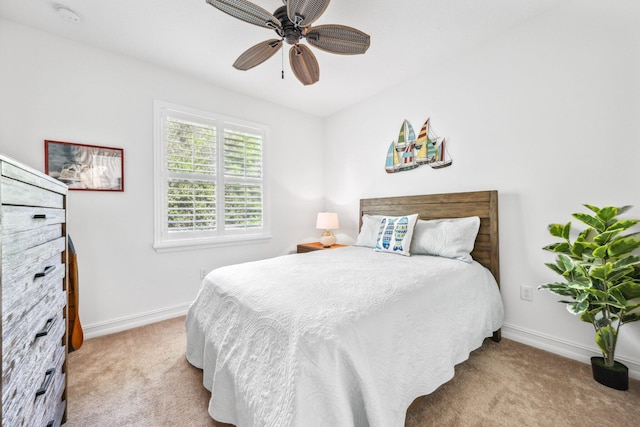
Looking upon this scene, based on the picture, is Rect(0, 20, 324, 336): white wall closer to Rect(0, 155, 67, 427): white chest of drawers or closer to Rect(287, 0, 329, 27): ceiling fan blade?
Rect(0, 155, 67, 427): white chest of drawers

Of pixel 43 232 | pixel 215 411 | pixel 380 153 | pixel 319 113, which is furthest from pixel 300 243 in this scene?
pixel 43 232

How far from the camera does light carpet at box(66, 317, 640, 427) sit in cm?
139

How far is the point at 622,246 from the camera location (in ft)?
5.02

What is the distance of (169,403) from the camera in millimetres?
1516

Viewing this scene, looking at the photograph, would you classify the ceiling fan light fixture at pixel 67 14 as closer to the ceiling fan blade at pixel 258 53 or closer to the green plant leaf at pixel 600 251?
the ceiling fan blade at pixel 258 53

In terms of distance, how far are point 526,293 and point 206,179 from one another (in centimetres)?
328

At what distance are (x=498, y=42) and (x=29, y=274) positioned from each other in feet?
11.1

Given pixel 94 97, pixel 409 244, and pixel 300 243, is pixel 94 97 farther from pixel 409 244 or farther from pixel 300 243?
pixel 409 244

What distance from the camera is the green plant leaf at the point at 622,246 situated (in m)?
1.50

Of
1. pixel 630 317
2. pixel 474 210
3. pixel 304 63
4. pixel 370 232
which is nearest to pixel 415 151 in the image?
pixel 474 210

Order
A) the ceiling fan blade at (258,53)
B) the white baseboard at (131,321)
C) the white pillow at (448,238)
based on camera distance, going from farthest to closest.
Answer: the white baseboard at (131,321) → the white pillow at (448,238) → the ceiling fan blade at (258,53)

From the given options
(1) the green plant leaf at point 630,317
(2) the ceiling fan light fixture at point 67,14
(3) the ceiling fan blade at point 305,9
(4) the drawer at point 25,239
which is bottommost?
(1) the green plant leaf at point 630,317

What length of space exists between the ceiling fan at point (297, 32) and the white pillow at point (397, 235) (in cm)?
152

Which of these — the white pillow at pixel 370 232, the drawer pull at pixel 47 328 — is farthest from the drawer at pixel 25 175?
the white pillow at pixel 370 232
